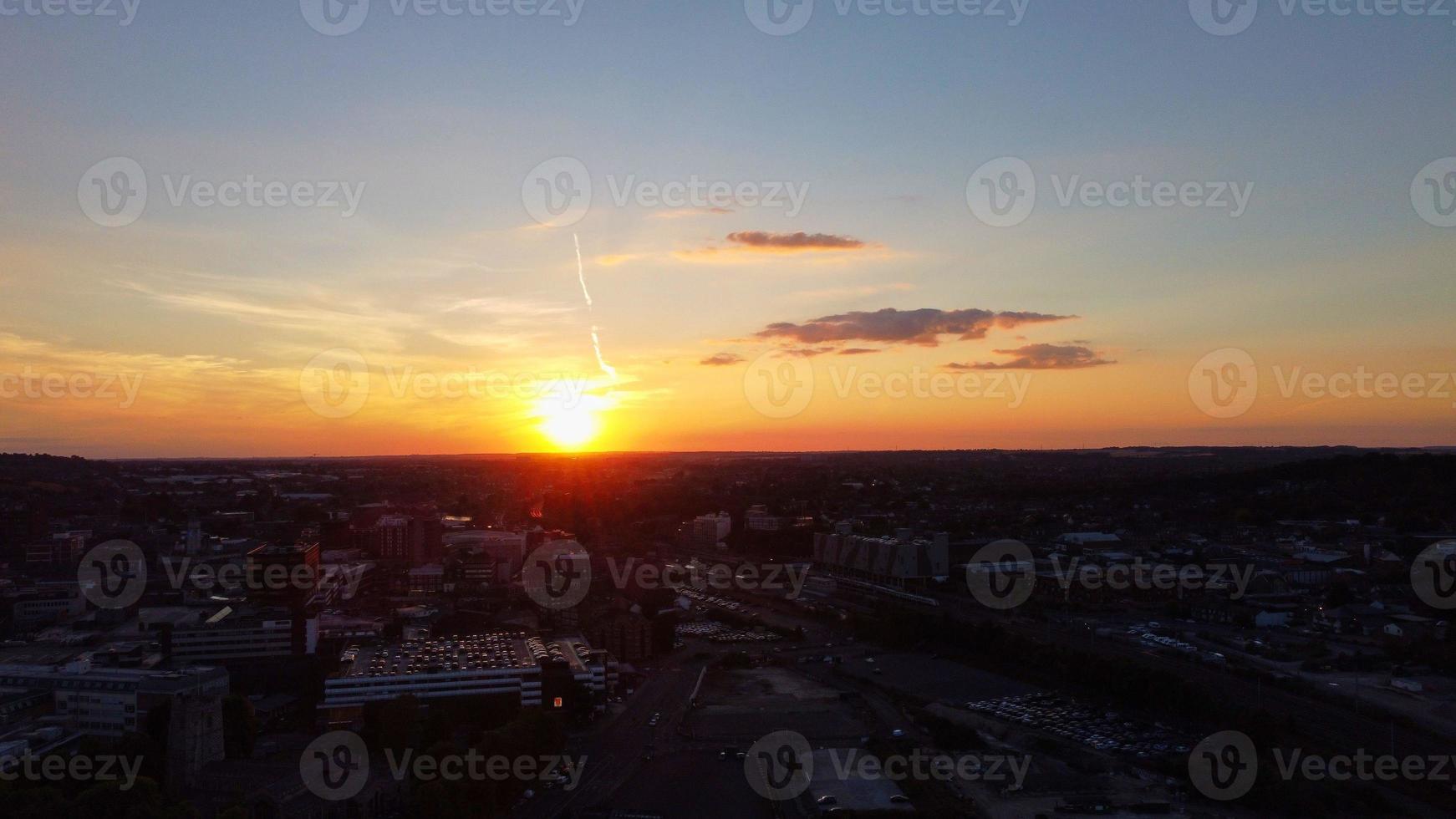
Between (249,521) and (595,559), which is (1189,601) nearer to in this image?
(595,559)

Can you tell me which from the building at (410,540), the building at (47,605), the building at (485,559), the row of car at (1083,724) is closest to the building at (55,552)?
the building at (47,605)

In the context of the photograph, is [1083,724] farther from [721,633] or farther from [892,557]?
[892,557]

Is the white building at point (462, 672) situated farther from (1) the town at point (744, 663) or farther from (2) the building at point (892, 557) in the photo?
(2) the building at point (892, 557)

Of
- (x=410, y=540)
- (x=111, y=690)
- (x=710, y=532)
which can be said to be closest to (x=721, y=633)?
(x=111, y=690)

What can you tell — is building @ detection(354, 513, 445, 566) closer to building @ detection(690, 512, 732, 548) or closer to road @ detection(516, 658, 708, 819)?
building @ detection(690, 512, 732, 548)

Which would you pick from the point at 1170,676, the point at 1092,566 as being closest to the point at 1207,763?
the point at 1170,676

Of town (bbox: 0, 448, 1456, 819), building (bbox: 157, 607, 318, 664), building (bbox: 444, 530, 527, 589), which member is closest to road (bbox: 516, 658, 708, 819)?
town (bbox: 0, 448, 1456, 819)
